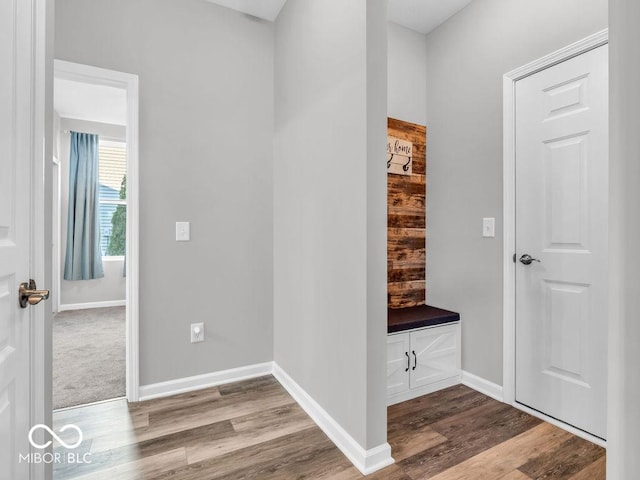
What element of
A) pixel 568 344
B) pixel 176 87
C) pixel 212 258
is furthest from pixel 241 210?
pixel 568 344

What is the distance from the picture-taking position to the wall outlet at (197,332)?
93.2 inches

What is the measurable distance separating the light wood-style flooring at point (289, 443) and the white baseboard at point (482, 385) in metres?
0.05

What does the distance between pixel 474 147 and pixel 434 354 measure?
1465 millimetres

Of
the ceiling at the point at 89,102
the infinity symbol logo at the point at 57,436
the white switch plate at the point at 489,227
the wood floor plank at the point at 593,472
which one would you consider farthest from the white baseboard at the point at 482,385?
the ceiling at the point at 89,102

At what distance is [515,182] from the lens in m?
2.13

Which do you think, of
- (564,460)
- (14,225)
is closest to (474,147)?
(564,460)

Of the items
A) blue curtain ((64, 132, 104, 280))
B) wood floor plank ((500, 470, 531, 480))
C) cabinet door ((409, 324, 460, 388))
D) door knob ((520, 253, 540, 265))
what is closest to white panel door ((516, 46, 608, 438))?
door knob ((520, 253, 540, 265))

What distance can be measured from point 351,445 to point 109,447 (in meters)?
1.21

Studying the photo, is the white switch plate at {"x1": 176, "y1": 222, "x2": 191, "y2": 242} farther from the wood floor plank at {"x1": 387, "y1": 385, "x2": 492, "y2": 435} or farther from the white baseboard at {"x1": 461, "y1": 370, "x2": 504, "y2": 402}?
the white baseboard at {"x1": 461, "y1": 370, "x2": 504, "y2": 402}

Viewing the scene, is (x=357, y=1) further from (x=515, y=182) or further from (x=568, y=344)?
(x=568, y=344)

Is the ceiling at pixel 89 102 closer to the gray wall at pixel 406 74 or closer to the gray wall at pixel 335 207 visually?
the gray wall at pixel 335 207

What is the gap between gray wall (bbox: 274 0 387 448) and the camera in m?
1.56

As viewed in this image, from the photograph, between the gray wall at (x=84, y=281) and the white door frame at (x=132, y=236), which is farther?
the gray wall at (x=84, y=281)

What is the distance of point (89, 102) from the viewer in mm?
4250
